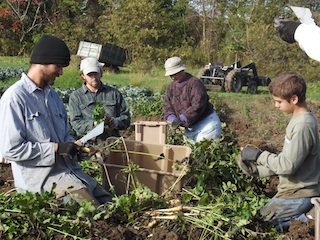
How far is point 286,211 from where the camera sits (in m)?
4.47

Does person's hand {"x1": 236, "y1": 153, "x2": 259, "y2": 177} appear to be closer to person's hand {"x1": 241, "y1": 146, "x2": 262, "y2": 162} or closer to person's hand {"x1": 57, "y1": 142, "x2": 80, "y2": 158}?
person's hand {"x1": 241, "y1": 146, "x2": 262, "y2": 162}

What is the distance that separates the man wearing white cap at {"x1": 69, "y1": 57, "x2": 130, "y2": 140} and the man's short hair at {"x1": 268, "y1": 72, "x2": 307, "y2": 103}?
2121 millimetres

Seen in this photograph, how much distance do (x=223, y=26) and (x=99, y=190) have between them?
27.7 metres

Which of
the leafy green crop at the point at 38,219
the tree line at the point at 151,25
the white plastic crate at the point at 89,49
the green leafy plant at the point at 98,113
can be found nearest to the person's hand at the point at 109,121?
the green leafy plant at the point at 98,113

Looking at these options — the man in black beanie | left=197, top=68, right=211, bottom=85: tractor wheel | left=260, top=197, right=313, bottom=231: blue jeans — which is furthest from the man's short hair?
left=197, top=68, right=211, bottom=85: tractor wheel

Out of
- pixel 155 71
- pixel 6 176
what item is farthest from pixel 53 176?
pixel 155 71

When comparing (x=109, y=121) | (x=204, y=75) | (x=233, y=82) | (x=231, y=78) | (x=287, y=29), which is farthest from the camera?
(x=204, y=75)

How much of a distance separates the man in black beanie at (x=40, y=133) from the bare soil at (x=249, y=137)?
44 cm

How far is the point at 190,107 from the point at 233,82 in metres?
12.3

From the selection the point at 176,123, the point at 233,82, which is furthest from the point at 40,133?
the point at 233,82

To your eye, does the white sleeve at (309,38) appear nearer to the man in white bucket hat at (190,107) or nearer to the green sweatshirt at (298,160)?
the green sweatshirt at (298,160)

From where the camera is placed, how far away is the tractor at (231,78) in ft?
62.8

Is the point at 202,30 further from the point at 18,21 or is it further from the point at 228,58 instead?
the point at 18,21

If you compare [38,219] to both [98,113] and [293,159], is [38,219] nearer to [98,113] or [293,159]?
[293,159]
